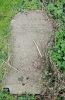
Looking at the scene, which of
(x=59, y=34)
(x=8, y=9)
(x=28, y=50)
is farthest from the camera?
(x=8, y=9)

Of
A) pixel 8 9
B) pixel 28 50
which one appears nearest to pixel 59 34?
pixel 28 50

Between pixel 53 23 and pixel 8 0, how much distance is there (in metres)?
0.94

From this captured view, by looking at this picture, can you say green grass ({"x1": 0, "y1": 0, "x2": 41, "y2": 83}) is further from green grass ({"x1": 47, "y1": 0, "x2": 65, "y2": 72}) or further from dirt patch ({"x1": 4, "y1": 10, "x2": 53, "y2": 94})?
green grass ({"x1": 47, "y1": 0, "x2": 65, "y2": 72})

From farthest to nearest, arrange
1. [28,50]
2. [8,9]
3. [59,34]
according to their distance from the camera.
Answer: [8,9] < [28,50] < [59,34]

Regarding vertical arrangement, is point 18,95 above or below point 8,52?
below

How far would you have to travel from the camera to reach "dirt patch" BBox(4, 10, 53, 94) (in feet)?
19.8

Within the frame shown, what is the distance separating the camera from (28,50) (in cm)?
618

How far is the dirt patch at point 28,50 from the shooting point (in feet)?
19.8

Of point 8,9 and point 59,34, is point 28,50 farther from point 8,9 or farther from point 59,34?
point 8,9

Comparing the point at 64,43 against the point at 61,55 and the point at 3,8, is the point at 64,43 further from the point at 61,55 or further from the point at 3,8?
the point at 3,8

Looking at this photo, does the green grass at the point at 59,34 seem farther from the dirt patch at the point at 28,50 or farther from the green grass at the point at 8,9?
the green grass at the point at 8,9

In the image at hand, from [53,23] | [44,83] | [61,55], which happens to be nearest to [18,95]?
[44,83]

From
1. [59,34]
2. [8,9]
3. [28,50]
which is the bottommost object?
[28,50]

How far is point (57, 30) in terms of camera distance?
20.1ft
